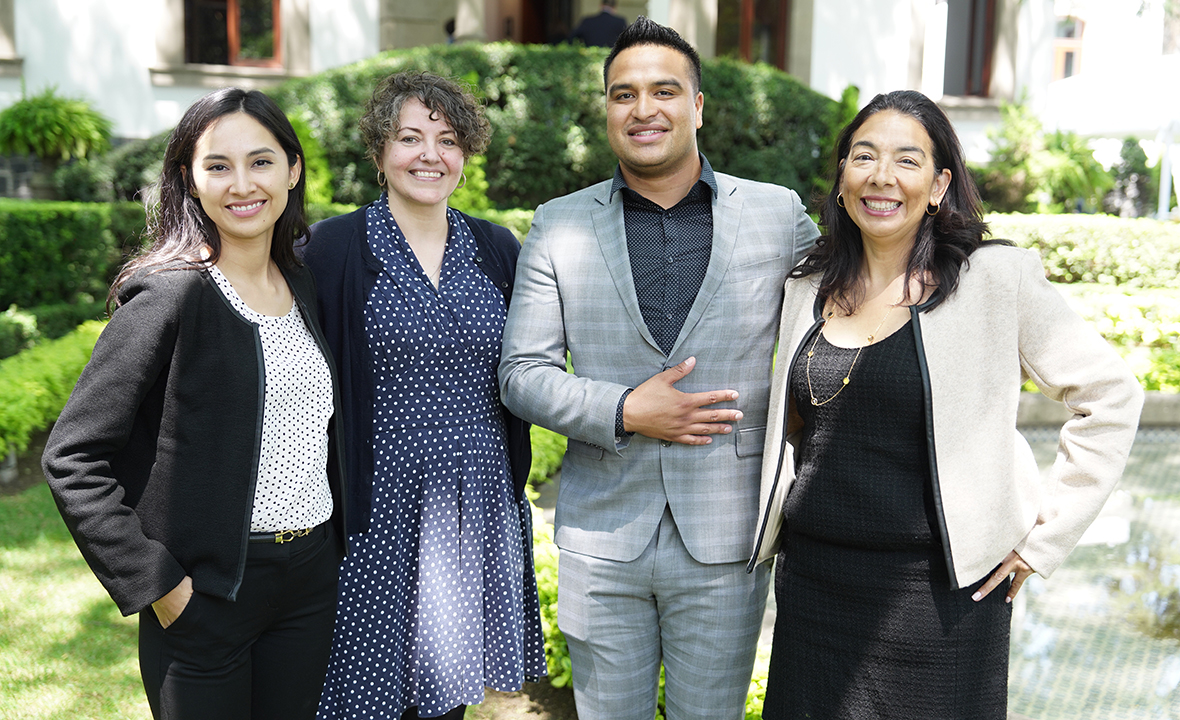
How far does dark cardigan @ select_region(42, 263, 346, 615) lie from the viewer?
198 centimetres

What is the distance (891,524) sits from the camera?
2168 millimetres

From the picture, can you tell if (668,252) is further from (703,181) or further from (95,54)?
(95,54)

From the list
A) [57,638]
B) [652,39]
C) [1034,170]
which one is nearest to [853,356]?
[652,39]

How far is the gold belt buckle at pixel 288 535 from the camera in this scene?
2223 millimetres

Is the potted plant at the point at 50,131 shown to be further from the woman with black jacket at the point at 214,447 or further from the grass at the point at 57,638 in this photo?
the woman with black jacket at the point at 214,447

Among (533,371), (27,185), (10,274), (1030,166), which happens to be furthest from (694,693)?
(1030,166)

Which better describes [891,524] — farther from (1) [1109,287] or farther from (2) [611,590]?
(1) [1109,287]

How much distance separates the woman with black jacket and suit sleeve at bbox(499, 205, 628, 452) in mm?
504

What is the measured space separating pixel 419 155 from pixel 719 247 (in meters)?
0.97

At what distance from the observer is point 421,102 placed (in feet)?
9.36

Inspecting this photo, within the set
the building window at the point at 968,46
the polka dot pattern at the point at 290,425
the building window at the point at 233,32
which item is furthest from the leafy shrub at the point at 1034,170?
the polka dot pattern at the point at 290,425

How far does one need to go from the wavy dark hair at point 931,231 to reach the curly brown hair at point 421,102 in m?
1.16

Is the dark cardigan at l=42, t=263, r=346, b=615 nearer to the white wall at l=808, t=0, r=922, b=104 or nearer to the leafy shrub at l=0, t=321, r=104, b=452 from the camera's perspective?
the leafy shrub at l=0, t=321, r=104, b=452

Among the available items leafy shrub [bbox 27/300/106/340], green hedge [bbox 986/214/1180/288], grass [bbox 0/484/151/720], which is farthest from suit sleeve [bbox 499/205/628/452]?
green hedge [bbox 986/214/1180/288]
